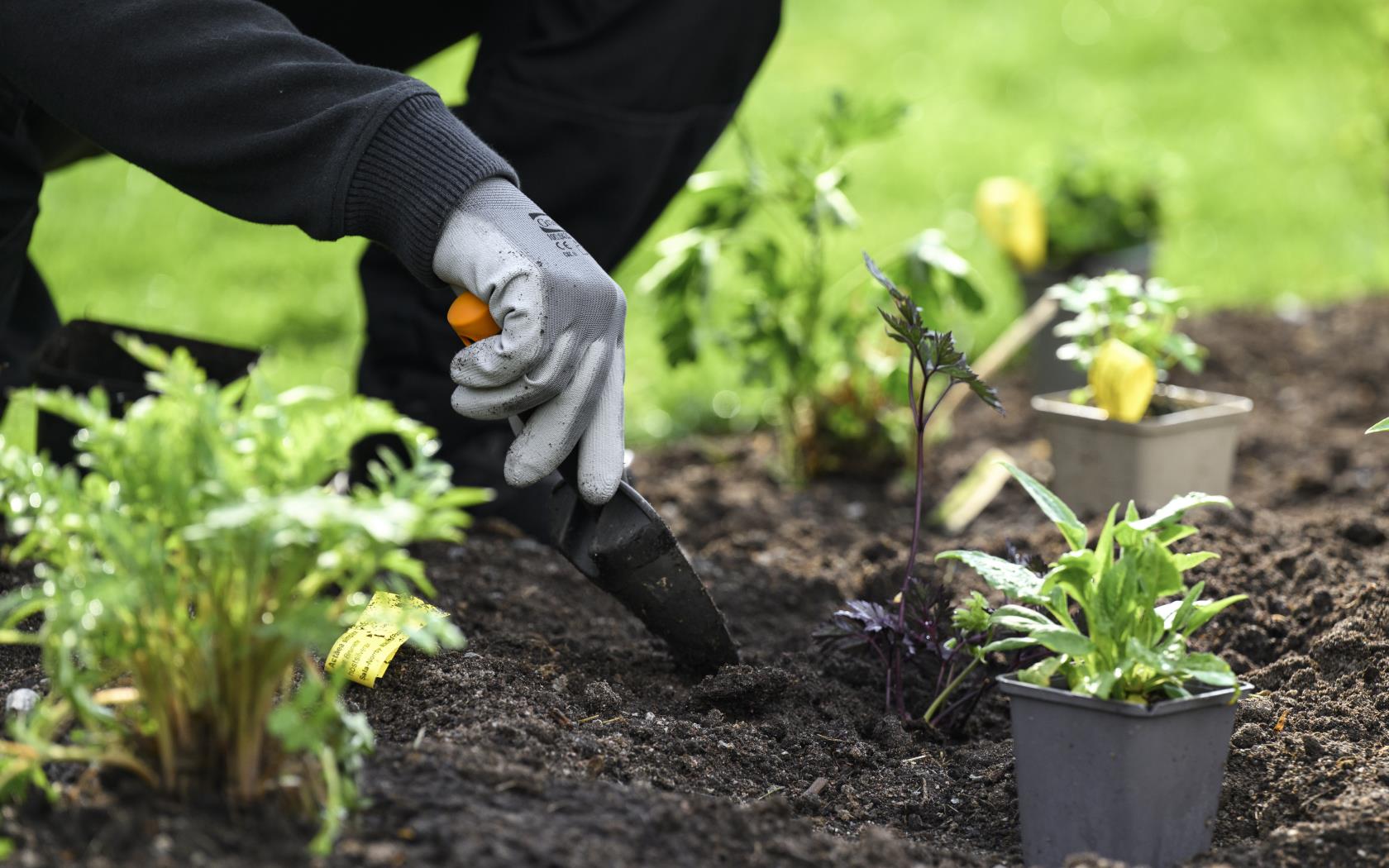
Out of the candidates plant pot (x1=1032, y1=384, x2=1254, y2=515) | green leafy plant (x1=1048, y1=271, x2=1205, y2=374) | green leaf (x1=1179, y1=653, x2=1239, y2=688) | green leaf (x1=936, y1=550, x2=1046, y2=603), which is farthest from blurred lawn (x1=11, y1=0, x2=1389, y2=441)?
green leaf (x1=1179, y1=653, x2=1239, y2=688)

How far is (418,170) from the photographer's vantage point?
1.60m

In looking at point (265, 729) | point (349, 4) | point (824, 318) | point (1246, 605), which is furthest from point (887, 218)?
point (265, 729)

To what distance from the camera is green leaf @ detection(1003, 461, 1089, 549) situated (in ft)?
4.58

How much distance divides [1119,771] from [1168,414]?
1.40 m

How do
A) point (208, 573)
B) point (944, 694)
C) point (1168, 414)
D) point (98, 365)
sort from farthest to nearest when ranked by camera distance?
1. point (1168, 414)
2. point (98, 365)
3. point (944, 694)
4. point (208, 573)

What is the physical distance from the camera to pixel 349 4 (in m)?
2.56

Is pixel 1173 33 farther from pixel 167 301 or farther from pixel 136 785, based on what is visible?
pixel 136 785

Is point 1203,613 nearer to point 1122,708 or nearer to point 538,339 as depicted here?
point 1122,708

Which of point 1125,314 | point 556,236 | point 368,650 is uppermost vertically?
point 556,236

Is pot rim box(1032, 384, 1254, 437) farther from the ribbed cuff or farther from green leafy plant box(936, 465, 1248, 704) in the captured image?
the ribbed cuff

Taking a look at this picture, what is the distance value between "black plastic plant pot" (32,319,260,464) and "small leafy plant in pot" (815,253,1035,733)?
1071 millimetres

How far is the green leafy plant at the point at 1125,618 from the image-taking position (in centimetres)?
130

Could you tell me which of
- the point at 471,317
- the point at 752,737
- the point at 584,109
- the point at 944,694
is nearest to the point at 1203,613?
the point at 944,694

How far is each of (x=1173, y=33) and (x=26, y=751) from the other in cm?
817
